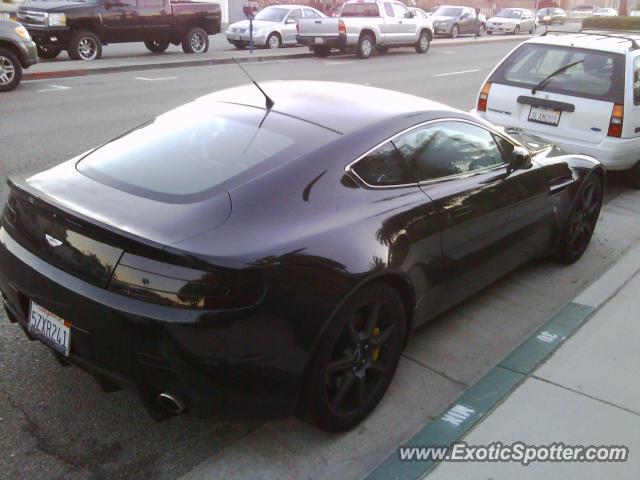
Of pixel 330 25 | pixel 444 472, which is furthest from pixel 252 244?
pixel 330 25

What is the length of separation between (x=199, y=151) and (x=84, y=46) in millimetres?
15463

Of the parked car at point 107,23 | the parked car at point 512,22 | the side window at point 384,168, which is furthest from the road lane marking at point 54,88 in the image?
the parked car at point 512,22

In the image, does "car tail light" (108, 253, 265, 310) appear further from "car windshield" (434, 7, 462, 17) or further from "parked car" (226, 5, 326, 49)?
"car windshield" (434, 7, 462, 17)

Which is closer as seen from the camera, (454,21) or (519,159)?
(519,159)

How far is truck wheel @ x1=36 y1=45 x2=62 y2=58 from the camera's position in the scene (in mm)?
16817

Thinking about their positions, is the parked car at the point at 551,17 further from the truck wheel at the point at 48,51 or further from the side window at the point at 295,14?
the truck wheel at the point at 48,51

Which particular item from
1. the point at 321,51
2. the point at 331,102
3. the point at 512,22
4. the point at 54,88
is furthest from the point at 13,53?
the point at 512,22

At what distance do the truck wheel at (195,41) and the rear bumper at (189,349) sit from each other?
1782 cm

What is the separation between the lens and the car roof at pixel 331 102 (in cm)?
340

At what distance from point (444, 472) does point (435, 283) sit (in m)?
1.05

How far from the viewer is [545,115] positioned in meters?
7.11

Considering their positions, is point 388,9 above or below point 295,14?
above

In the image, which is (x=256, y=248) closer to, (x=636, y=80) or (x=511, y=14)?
(x=636, y=80)

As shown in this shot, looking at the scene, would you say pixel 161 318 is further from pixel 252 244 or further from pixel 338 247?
pixel 338 247
